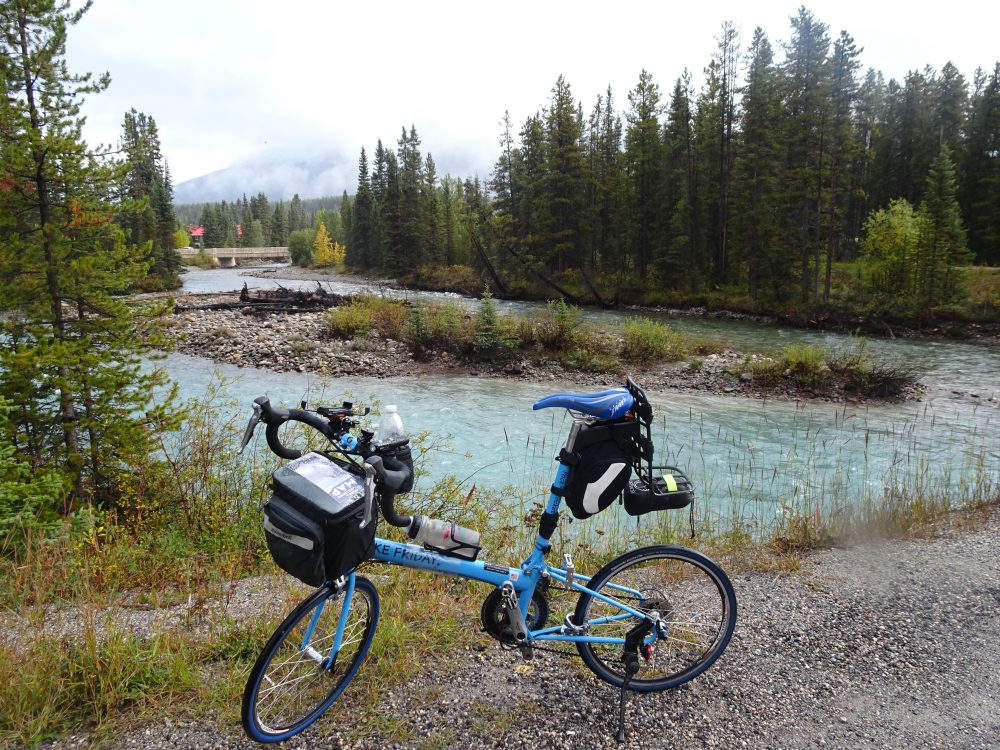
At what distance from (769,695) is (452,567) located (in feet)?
5.88

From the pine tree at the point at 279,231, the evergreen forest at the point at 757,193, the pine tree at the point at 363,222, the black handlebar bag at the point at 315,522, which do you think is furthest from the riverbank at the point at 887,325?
the pine tree at the point at 279,231

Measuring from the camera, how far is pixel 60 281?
645cm

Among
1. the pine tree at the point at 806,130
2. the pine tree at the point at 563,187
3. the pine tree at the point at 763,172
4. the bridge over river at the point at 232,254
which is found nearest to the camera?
the pine tree at the point at 806,130

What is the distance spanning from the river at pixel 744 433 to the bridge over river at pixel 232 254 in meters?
81.8

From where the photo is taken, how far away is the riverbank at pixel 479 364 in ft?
51.2

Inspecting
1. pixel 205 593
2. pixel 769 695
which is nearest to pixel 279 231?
pixel 205 593

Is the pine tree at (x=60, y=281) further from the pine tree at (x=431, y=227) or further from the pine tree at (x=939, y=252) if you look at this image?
the pine tree at (x=431, y=227)

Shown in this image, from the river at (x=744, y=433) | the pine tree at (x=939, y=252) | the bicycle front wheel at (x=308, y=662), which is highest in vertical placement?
the pine tree at (x=939, y=252)

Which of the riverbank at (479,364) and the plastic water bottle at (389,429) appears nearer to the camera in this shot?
the plastic water bottle at (389,429)

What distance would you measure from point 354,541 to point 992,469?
1095cm

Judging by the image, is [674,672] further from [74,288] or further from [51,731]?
[74,288]

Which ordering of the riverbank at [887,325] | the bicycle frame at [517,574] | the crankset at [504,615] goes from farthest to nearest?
the riverbank at [887,325], the crankset at [504,615], the bicycle frame at [517,574]

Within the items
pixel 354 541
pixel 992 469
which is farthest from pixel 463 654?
pixel 992 469

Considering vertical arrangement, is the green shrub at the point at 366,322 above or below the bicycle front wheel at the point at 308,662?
above
